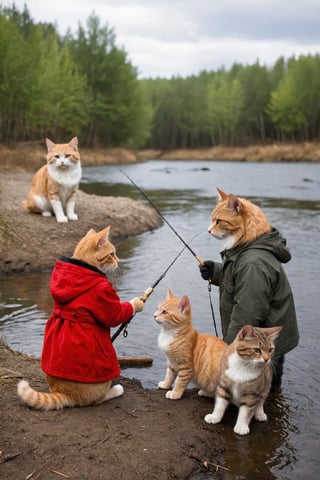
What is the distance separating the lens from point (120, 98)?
6191cm

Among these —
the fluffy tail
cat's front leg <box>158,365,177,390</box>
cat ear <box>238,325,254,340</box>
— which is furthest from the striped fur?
cat ear <box>238,325,254,340</box>

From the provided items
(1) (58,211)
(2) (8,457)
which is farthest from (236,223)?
(1) (58,211)

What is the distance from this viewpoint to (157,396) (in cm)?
517

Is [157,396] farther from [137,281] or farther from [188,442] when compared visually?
[137,281]

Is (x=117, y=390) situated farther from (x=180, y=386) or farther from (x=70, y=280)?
(x=70, y=280)

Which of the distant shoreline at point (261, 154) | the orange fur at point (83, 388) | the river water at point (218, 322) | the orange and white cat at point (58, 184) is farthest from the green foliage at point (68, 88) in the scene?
the orange fur at point (83, 388)

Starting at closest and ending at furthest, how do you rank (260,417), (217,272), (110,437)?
1. (110,437)
2. (260,417)
3. (217,272)

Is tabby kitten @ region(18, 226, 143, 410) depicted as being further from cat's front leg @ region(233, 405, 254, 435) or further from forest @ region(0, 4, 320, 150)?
forest @ region(0, 4, 320, 150)

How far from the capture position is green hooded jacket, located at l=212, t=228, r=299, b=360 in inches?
195

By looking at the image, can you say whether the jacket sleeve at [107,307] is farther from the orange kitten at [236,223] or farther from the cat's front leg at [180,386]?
the orange kitten at [236,223]

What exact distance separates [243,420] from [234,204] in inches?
75.2

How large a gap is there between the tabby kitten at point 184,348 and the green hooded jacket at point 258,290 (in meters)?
0.25

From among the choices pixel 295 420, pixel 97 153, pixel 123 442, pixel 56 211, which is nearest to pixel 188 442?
pixel 123 442

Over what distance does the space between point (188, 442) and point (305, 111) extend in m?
76.2
